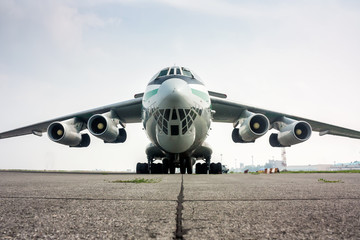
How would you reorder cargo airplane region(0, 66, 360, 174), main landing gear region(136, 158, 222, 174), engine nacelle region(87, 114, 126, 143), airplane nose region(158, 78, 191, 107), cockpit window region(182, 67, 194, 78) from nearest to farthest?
airplane nose region(158, 78, 191, 107), cargo airplane region(0, 66, 360, 174), cockpit window region(182, 67, 194, 78), engine nacelle region(87, 114, 126, 143), main landing gear region(136, 158, 222, 174)

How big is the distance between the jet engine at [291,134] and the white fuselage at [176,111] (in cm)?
354

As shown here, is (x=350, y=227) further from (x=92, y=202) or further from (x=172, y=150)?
(x=172, y=150)

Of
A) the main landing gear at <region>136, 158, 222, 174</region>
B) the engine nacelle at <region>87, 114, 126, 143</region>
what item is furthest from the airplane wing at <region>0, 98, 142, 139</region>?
the main landing gear at <region>136, 158, 222, 174</region>

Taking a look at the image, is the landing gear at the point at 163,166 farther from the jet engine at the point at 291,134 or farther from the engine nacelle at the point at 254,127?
the jet engine at the point at 291,134

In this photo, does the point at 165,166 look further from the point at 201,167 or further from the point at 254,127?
the point at 254,127

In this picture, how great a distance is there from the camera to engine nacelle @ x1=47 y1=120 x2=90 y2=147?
9.35 metres

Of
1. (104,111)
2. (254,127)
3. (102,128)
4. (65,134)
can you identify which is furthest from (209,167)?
(65,134)

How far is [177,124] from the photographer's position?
7.12 m

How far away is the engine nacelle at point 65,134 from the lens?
9.35 m

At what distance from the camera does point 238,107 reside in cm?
1076

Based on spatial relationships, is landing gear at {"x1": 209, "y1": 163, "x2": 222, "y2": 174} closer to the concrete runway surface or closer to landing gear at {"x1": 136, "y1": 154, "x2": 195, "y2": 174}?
landing gear at {"x1": 136, "y1": 154, "x2": 195, "y2": 174}

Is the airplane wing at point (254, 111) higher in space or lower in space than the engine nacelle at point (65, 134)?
higher

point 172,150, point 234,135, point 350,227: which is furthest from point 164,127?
point 350,227

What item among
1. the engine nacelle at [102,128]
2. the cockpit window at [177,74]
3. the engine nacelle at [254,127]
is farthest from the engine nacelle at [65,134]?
the engine nacelle at [254,127]
